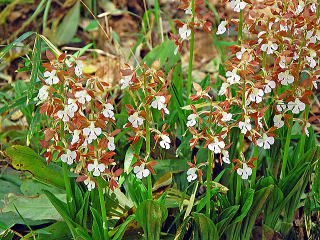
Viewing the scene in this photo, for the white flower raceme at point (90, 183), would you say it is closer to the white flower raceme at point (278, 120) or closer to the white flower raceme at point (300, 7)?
the white flower raceme at point (278, 120)

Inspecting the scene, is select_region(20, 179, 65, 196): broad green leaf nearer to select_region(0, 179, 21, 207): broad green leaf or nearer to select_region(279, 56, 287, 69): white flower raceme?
select_region(0, 179, 21, 207): broad green leaf

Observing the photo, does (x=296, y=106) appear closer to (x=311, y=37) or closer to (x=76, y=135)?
(x=311, y=37)

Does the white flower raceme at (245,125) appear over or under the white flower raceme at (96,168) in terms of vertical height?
over

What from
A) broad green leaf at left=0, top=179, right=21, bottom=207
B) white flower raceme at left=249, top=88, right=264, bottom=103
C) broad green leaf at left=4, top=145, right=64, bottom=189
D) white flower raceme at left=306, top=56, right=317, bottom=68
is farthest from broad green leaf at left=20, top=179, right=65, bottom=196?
white flower raceme at left=306, top=56, right=317, bottom=68

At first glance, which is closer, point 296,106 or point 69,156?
point 69,156

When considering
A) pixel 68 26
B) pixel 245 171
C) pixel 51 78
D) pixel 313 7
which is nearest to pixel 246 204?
pixel 245 171

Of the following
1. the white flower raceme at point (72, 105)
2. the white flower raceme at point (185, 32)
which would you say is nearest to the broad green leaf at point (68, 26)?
the white flower raceme at point (185, 32)
